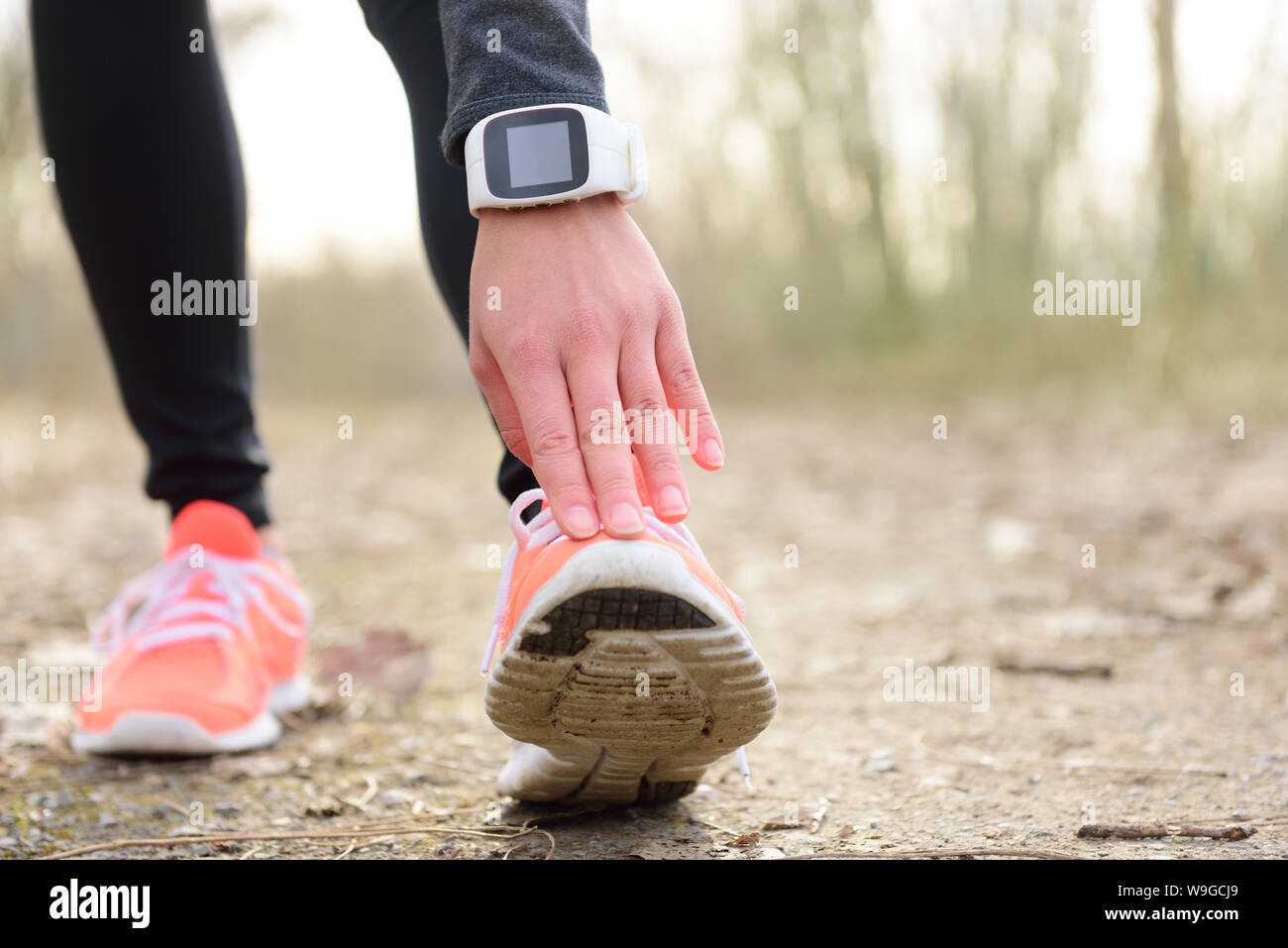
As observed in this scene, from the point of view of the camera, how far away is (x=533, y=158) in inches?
34.0

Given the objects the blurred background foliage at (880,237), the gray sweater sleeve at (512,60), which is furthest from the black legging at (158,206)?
the blurred background foliage at (880,237)

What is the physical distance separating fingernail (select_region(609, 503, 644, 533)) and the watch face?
259 millimetres

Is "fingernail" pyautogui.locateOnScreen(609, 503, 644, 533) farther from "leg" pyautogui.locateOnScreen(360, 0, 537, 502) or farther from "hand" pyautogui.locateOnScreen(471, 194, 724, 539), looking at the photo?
"leg" pyautogui.locateOnScreen(360, 0, 537, 502)

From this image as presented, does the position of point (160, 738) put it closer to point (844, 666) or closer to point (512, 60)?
point (512, 60)

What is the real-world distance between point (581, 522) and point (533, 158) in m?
0.29

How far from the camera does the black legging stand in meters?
1.33

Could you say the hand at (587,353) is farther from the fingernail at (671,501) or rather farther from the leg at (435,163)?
the leg at (435,163)

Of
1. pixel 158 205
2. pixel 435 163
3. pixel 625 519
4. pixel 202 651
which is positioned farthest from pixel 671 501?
pixel 158 205

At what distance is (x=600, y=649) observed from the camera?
0.84m

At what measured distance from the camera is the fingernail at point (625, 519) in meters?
0.84

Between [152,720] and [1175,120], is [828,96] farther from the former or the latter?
[152,720]

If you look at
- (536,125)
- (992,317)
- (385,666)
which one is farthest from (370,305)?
(536,125)

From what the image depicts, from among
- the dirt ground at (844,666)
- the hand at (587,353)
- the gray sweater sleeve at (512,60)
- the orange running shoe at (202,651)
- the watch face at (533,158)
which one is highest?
the gray sweater sleeve at (512,60)

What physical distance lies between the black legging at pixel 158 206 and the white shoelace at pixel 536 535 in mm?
615
